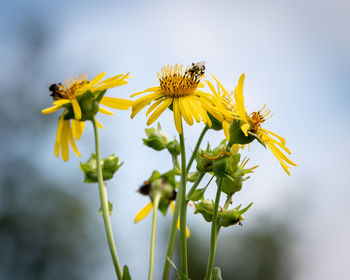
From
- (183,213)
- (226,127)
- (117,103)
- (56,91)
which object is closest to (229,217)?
(183,213)

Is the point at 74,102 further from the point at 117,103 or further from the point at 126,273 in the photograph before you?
the point at 126,273

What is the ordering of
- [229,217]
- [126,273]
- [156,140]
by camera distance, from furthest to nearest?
[156,140]
[229,217]
[126,273]

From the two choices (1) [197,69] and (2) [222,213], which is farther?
(1) [197,69]

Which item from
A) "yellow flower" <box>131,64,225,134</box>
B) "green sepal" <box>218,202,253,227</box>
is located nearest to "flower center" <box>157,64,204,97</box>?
"yellow flower" <box>131,64,225,134</box>

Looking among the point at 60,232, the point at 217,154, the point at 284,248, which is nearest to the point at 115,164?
the point at 217,154

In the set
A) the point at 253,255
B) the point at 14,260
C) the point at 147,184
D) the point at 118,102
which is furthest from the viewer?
the point at 253,255

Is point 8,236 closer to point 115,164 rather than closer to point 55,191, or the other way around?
point 55,191
